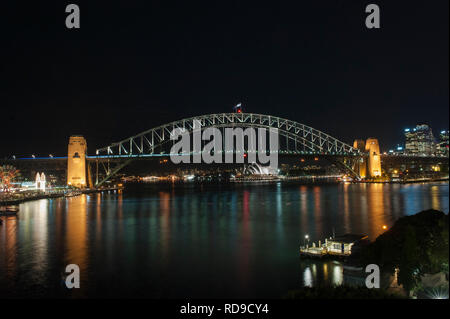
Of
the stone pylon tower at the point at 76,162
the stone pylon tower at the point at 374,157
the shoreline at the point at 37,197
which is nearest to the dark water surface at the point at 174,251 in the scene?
the shoreline at the point at 37,197

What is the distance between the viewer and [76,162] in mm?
39094

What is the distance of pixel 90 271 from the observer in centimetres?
980

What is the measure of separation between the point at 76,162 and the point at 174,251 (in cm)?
3053

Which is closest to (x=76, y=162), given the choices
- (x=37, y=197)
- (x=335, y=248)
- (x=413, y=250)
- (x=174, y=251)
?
(x=37, y=197)

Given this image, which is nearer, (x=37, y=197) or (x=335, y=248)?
(x=335, y=248)

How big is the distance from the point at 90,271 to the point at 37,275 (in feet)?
4.15

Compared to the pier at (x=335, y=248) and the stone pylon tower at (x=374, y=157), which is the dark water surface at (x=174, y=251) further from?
the stone pylon tower at (x=374, y=157)

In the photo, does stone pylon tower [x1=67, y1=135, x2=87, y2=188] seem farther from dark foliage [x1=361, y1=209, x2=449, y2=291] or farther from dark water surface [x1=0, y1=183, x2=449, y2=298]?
dark foliage [x1=361, y1=209, x2=449, y2=291]

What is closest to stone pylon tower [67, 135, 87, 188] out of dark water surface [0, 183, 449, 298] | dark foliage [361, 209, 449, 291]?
dark water surface [0, 183, 449, 298]

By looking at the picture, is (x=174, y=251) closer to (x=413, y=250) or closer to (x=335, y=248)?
(x=335, y=248)

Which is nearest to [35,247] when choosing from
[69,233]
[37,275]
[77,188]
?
[69,233]

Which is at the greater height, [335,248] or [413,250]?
[413,250]
